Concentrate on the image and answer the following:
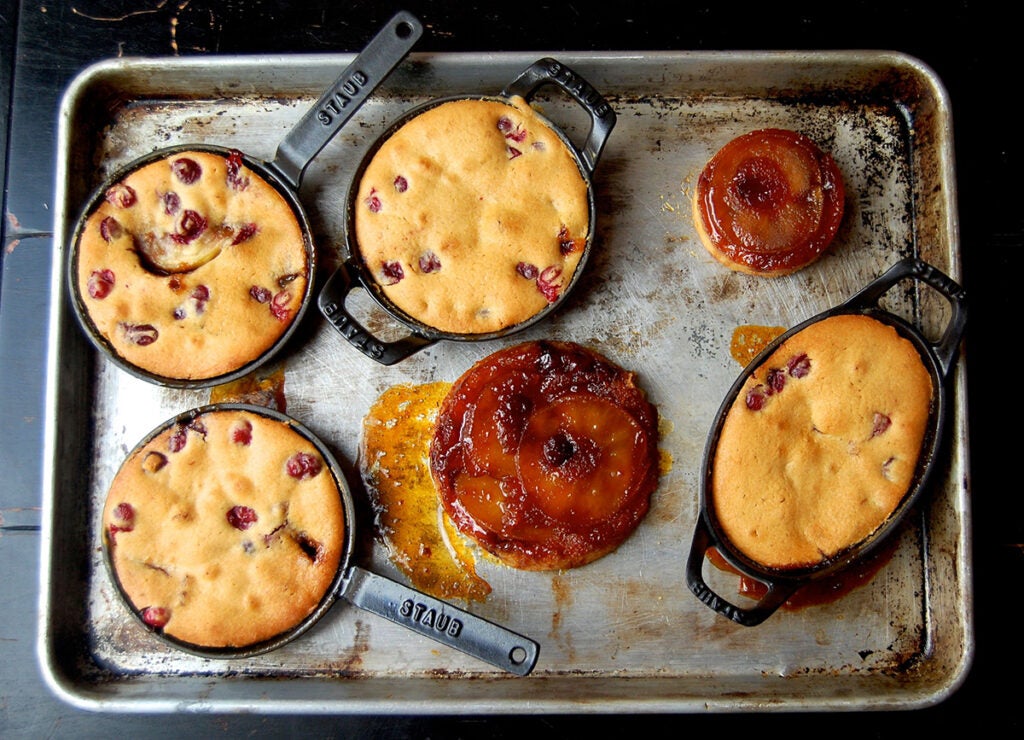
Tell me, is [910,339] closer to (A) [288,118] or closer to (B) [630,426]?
(B) [630,426]

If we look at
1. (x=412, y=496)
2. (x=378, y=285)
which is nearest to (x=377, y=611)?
(x=412, y=496)

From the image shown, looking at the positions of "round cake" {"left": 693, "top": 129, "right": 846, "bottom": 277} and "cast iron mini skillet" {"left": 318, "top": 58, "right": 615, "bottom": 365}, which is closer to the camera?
"cast iron mini skillet" {"left": 318, "top": 58, "right": 615, "bottom": 365}

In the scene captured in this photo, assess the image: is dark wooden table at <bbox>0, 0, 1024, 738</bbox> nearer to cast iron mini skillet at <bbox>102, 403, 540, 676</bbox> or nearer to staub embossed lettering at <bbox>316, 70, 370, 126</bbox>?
staub embossed lettering at <bbox>316, 70, 370, 126</bbox>

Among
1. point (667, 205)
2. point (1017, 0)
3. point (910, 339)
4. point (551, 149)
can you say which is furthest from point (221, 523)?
point (1017, 0)

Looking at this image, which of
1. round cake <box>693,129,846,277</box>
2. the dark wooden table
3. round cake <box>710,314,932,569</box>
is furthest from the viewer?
the dark wooden table

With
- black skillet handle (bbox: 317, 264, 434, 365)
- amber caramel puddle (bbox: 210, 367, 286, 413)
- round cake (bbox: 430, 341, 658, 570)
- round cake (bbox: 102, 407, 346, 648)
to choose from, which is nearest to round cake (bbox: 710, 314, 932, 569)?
round cake (bbox: 430, 341, 658, 570)

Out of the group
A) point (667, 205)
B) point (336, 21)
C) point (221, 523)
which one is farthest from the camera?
point (336, 21)

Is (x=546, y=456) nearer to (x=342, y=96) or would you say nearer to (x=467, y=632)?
(x=467, y=632)

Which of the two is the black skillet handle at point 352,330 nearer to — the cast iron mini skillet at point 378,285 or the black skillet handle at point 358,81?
the cast iron mini skillet at point 378,285
